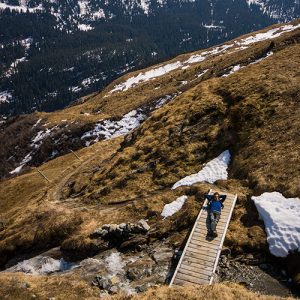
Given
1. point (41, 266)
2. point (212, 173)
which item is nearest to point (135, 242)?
point (41, 266)

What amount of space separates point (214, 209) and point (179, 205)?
447 cm

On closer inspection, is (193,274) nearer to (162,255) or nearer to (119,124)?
(162,255)

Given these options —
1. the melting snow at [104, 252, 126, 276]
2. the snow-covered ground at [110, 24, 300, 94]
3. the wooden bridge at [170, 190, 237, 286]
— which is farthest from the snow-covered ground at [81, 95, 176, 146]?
the wooden bridge at [170, 190, 237, 286]

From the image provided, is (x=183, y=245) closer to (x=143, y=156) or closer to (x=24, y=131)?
(x=143, y=156)

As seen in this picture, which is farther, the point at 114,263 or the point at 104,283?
the point at 114,263

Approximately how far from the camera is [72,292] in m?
24.9

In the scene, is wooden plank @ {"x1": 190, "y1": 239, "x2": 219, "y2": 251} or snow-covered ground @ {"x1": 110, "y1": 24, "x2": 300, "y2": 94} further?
snow-covered ground @ {"x1": 110, "y1": 24, "x2": 300, "y2": 94}

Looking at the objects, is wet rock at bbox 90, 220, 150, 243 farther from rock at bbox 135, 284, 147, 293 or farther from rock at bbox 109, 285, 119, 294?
rock at bbox 135, 284, 147, 293

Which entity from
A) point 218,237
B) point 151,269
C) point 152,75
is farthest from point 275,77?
point 152,75

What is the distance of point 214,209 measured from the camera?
26734 mm

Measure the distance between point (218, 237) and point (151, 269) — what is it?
4.72 meters

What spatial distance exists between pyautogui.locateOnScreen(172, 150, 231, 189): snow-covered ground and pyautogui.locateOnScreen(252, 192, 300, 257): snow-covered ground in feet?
18.8

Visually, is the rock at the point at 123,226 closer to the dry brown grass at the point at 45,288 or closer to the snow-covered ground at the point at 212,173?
the dry brown grass at the point at 45,288

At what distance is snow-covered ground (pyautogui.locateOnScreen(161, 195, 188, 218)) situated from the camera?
30302 mm
